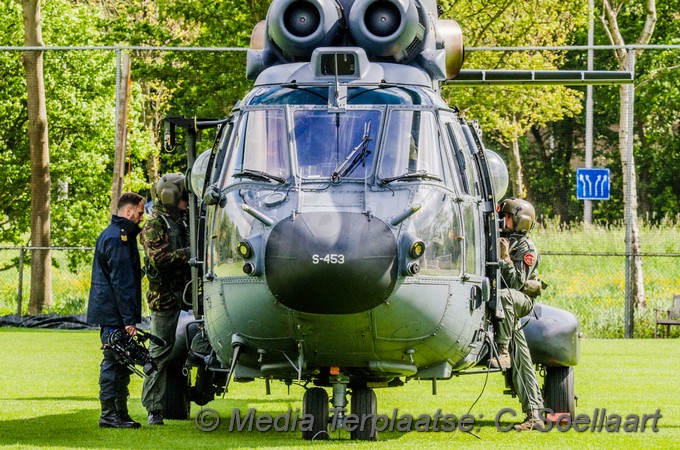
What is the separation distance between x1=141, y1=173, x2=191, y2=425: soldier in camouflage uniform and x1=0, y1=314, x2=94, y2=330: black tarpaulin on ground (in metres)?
14.2

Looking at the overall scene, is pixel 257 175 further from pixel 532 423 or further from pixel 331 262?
→ pixel 532 423

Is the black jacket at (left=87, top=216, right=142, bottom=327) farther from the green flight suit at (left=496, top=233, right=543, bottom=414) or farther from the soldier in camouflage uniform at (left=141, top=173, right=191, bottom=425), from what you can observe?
the green flight suit at (left=496, top=233, right=543, bottom=414)

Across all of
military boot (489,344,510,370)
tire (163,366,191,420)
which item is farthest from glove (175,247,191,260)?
military boot (489,344,510,370)

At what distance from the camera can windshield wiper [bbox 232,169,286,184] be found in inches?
396

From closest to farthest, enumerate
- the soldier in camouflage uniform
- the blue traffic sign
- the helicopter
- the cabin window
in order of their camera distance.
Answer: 1. the helicopter
2. the cabin window
3. the soldier in camouflage uniform
4. the blue traffic sign

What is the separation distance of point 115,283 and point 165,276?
33.9 inches

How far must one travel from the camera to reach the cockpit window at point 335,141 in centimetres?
1005

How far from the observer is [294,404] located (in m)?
14.5

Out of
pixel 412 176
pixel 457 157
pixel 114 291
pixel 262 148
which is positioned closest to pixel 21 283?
pixel 114 291

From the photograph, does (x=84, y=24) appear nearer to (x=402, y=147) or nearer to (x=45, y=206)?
(x=45, y=206)

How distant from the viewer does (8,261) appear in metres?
31.8

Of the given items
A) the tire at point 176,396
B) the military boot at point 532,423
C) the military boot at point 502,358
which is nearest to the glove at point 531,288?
the military boot at point 502,358

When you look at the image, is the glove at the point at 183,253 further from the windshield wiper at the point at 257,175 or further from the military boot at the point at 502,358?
the military boot at the point at 502,358

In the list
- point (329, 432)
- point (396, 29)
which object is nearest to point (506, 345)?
point (329, 432)
